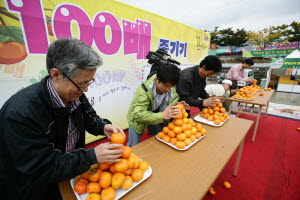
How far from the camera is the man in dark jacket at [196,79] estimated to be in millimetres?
2447

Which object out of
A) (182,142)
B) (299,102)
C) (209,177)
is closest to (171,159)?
(182,142)

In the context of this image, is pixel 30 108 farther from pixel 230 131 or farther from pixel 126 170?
pixel 230 131

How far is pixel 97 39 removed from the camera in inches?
118

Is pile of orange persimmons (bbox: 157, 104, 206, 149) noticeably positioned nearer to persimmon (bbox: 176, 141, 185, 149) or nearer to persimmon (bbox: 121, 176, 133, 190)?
persimmon (bbox: 176, 141, 185, 149)

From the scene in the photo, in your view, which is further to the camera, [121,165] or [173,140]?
[173,140]

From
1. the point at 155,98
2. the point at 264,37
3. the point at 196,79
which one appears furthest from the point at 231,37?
the point at 155,98

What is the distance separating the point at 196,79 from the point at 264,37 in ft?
79.7

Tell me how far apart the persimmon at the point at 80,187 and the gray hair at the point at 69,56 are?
28.7 inches

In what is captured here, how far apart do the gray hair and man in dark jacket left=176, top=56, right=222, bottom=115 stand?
207cm

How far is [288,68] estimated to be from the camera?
941 cm

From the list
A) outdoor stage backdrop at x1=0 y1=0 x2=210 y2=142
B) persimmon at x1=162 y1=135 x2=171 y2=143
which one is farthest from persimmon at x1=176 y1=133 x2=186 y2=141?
outdoor stage backdrop at x1=0 y1=0 x2=210 y2=142

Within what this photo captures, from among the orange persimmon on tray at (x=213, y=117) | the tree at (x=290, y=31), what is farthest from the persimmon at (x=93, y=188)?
the tree at (x=290, y=31)

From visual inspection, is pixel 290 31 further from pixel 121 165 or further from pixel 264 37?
pixel 121 165

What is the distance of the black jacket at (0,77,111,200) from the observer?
786 millimetres
